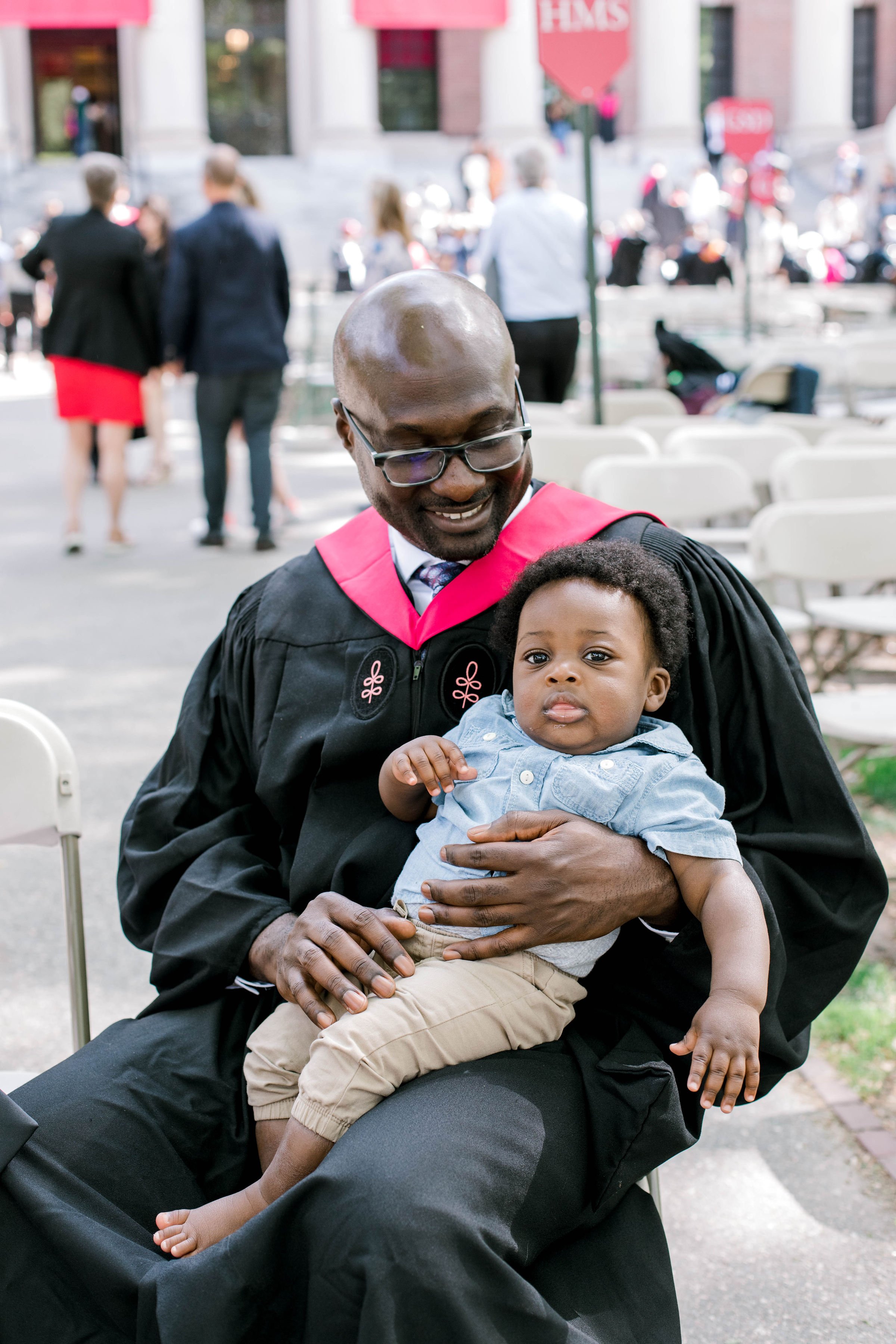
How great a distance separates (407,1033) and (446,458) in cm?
78

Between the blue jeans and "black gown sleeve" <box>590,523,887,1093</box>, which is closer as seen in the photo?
"black gown sleeve" <box>590,523,887,1093</box>

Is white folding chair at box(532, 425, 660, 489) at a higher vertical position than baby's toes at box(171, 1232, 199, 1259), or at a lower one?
higher

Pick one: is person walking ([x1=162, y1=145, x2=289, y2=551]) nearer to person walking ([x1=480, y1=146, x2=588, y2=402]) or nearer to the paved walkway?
the paved walkway

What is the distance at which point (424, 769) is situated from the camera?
189 centimetres

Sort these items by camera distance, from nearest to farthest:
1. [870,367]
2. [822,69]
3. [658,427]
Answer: [658,427], [870,367], [822,69]

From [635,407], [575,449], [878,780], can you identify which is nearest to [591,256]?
[575,449]

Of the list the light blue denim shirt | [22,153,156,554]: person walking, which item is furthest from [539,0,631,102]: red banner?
the light blue denim shirt

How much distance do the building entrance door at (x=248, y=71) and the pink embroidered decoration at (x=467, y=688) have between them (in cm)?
3667

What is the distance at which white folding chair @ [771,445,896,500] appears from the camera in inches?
223

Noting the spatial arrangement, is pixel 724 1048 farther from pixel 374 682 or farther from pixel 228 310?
pixel 228 310

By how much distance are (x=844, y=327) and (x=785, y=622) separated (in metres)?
12.2

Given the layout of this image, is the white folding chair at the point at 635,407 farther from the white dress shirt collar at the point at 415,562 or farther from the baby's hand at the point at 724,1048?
the baby's hand at the point at 724,1048

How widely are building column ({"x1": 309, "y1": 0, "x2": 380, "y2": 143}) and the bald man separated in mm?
32337

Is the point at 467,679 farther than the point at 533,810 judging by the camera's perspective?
Yes
